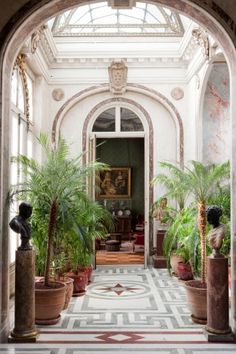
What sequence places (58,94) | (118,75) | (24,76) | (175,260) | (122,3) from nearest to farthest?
(122,3), (24,76), (175,260), (118,75), (58,94)

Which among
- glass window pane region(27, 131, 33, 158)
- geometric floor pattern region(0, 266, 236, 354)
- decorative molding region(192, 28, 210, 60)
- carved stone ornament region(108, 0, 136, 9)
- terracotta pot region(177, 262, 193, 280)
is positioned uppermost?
decorative molding region(192, 28, 210, 60)

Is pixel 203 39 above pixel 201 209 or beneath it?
above

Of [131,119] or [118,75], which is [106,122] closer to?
[131,119]

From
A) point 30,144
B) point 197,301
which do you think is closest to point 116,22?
point 30,144

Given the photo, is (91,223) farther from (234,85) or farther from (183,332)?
(234,85)

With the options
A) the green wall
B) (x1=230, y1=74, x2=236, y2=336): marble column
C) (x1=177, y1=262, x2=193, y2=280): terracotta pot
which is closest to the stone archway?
(x1=230, y1=74, x2=236, y2=336): marble column

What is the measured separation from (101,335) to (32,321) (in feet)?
2.76

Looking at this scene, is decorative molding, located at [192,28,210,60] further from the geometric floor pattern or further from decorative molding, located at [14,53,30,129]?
the geometric floor pattern

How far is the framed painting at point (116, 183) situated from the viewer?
16.6 meters

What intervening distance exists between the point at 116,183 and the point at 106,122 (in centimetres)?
599

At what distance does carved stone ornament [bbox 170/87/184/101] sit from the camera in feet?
35.1

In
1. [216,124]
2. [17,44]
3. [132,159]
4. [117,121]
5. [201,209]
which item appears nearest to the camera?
[17,44]

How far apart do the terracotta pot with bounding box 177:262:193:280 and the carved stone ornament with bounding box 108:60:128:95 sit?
4.46 metres

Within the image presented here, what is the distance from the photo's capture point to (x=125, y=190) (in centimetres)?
1681
